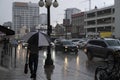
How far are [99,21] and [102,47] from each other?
345ft

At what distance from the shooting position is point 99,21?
13200 centimetres

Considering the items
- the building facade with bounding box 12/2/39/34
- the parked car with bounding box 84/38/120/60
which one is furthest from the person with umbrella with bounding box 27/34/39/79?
the building facade with bounding box 12/2/39/34

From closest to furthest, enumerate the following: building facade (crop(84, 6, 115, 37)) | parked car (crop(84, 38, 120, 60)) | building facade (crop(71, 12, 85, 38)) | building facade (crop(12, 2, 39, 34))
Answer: parked car (crop(84, 38, 120, 60)) → building facade (crop(12, 2, 39, 34)) → building facade (crop(84, 6, 115, 37)) → building facade (crop(71, 12, 85, 38))

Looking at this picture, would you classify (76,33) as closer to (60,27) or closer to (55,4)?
(60,27)

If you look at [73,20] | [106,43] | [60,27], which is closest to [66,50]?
[106,43]

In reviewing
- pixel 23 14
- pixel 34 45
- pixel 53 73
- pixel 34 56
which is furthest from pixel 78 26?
pixel 34 56

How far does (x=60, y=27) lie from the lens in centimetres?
17312

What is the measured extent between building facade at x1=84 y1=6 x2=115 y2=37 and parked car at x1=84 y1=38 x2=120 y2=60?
83355mm

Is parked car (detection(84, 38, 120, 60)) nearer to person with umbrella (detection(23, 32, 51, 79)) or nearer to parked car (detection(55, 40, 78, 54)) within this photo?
person with umbrella (detection(23, 32, 51, 79))

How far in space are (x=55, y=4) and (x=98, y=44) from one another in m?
7.30

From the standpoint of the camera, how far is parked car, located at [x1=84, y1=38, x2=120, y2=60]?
26572 mm

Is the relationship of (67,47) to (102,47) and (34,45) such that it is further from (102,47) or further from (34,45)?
(34,45)

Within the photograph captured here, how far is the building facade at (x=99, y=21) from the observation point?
118 m

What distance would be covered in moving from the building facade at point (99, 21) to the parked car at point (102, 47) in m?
83.4
